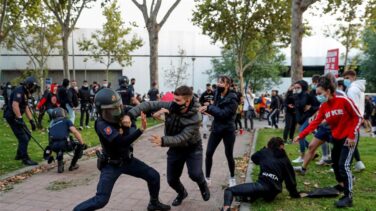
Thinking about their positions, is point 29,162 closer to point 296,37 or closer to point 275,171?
point 275,171

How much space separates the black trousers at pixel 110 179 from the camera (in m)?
4.20

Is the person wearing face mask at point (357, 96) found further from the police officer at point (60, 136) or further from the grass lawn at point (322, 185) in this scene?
the police officer at point (60, 136)

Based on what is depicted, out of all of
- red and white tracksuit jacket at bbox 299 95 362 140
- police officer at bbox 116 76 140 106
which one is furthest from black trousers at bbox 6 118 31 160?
red and white tracksuit jacket at bbox 299 95 362 140

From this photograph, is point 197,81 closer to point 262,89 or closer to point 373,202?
point 262,89

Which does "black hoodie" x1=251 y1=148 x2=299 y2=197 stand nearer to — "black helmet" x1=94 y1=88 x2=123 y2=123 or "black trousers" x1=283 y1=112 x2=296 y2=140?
"black helmet" x1=94 y1=88 x2=123 y2=123

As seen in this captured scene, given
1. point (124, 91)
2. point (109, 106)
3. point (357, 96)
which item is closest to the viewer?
point (109, 106)

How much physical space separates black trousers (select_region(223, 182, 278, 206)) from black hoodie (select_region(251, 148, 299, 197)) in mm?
62

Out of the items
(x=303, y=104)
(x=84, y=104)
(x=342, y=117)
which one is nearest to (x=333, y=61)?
(x=303, y=104)

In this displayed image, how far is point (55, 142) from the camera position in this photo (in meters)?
7.46

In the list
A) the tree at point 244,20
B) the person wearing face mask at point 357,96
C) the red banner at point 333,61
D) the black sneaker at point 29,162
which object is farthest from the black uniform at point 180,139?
the tree at point 244,20

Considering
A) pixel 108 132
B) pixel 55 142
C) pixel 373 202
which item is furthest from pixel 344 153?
pixel 55 142

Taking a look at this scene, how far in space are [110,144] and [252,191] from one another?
2129mm

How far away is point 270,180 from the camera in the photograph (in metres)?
5.31

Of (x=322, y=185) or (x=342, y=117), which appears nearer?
(x=342, y=117)
